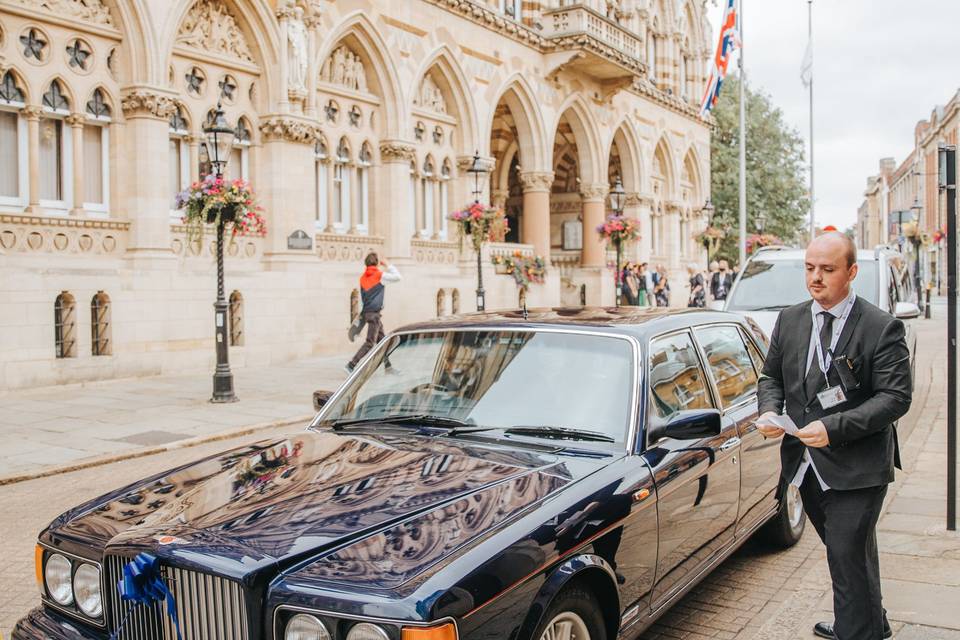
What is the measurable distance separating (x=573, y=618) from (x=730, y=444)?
1.88m

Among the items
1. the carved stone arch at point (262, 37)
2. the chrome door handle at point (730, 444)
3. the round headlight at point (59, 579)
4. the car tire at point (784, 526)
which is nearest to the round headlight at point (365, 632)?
the round headlight at point (59, 579)

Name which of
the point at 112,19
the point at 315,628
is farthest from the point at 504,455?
the point at 112,19

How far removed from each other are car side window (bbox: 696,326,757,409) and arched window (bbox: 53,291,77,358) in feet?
39.0

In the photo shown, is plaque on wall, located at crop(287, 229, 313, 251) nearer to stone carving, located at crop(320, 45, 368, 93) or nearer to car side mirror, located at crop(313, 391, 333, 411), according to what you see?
stone carving, located at crop(320, 45, 368, 93)

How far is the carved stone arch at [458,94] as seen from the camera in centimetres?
2269

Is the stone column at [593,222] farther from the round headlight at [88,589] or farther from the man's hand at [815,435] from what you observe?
the round headlight at [88,589]

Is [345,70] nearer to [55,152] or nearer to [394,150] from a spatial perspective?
[394,150]

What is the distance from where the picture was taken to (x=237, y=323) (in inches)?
673

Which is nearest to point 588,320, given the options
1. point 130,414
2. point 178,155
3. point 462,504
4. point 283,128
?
point 462,504

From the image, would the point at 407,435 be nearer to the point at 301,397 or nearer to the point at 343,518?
the point at 343,518

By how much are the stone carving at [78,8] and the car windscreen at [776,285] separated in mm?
11290

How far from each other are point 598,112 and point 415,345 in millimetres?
26885

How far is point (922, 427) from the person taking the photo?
10.2m

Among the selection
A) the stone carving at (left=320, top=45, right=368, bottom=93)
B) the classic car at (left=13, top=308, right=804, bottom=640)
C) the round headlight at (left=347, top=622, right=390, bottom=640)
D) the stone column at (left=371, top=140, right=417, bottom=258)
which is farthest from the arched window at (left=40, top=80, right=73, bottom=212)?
the round headlight at (left=347, top=622, right=390, bottom=640)
